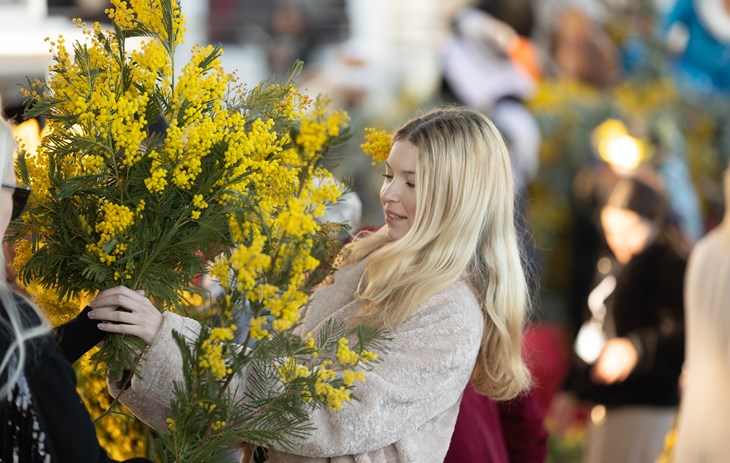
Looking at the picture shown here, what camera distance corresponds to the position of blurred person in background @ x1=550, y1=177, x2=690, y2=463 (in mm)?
4309

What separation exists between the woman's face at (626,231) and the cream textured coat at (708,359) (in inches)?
35.7

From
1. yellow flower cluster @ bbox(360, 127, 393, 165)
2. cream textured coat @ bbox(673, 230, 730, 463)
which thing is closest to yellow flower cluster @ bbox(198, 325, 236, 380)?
yellow flower cluster @ bbox(360, 127, 393, 165)

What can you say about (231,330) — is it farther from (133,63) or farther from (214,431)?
(133,63)

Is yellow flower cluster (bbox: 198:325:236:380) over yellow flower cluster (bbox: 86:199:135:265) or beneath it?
beneath

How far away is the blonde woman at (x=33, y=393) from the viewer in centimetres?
159

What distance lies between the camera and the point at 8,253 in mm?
2227

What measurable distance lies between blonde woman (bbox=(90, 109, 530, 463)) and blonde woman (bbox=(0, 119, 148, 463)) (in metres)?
0.27

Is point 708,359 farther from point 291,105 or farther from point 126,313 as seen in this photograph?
point 126,313

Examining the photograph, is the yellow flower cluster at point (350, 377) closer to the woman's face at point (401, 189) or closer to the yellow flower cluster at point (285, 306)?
the yellow flower cluster at point (285, 306)

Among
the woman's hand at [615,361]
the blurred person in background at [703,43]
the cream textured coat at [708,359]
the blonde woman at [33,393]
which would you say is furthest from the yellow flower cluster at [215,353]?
the blurred person in background at [703,43]

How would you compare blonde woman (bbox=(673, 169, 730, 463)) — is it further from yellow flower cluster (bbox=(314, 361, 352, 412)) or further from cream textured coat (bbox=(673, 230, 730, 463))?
yellow flower cluster (bbox=(314, 361, 352, 412))

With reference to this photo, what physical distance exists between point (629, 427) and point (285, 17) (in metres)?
4.69

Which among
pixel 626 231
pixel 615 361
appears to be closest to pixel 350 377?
pixel 615 361

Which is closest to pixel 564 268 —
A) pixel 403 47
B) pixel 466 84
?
pixel 466 84
